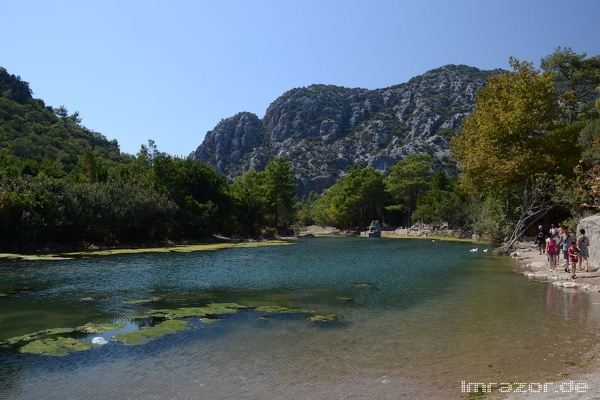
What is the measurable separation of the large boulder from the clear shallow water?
3.59 metres

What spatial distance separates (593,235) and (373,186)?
76.1 m

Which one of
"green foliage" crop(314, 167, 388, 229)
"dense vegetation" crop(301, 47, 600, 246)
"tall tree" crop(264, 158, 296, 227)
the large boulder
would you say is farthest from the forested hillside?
the large boulder

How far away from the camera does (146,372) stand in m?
9.30

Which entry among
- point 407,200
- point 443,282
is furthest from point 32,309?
point 407,200

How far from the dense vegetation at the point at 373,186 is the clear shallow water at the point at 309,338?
220 inches

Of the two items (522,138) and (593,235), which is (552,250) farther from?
(522,138)

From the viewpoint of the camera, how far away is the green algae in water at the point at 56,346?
10703 millimetres

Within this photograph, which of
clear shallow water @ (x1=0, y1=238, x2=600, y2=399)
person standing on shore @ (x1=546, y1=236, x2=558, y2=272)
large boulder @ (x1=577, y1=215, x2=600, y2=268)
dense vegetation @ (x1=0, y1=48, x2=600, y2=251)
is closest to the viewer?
clear shallow water @ (x1=0, y1=238, x2=600, y2=399)

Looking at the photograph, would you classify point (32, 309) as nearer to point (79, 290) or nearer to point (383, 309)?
point (79, 290)

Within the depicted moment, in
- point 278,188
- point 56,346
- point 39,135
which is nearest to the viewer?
point 56,346

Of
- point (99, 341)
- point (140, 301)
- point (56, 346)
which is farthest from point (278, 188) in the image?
point (56, 346)

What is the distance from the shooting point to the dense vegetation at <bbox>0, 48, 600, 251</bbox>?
36.9 m

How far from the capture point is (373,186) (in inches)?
3873

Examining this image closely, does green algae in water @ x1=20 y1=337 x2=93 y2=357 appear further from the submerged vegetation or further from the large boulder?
the large boulder
